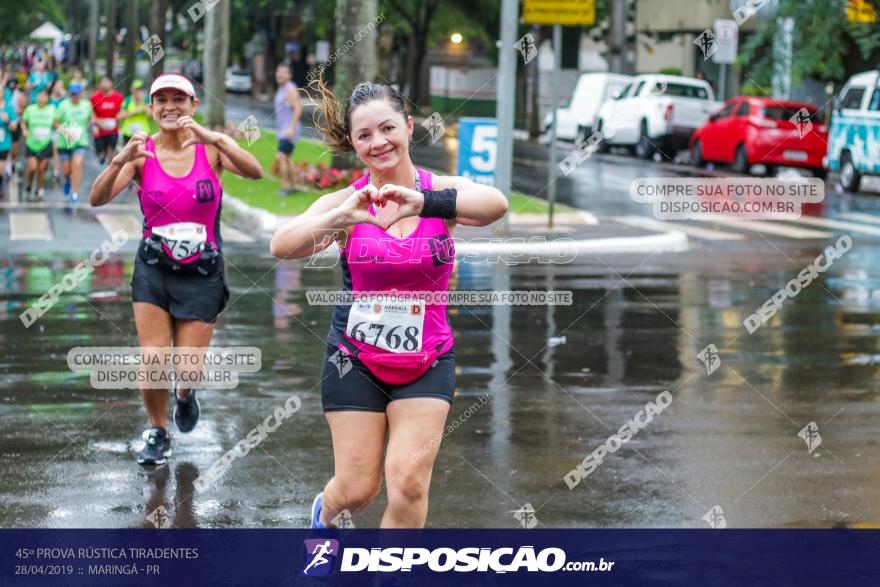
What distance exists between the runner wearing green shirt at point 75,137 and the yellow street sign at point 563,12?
6936mm

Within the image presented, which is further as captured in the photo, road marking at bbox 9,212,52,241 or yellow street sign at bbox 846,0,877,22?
yellow street sign at bbox 846,0,877,22

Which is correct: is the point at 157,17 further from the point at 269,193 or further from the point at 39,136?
the point at 269,193

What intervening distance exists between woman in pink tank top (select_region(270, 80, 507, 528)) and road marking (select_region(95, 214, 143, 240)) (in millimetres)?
14413

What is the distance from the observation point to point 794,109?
1328 inches

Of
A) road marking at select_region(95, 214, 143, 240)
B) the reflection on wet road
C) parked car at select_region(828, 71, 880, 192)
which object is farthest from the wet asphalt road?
parked car at select_region(828, 71, 880, 192)

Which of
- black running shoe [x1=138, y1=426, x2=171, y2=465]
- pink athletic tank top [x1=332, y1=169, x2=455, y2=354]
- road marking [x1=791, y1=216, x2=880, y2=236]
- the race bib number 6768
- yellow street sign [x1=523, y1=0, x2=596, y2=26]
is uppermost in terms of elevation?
yellow street sign [x1=523, y1=0, x2=596, y2=26]

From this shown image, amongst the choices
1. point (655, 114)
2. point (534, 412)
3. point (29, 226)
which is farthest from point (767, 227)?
point (655, 114)

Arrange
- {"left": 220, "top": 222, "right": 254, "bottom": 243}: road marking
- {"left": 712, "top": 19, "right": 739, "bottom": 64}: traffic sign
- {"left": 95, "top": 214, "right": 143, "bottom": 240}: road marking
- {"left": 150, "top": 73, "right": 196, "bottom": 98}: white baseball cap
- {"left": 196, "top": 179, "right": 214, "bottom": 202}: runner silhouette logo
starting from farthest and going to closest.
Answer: {"left": 712, "top": 19, "right": 739, "bottom": 64}: traffic sign → {"left": 95, "top": 214, "right": 143, "bottom": 240}: road marking → {"left": 220, "top": 222, "right": 254, "bottom": 243}: road marking → {"left": 196, "top": 179, "right": 214, "bottom": 202}: runner silhouette logo → {"left": 150, "top": 73, "right": 196, "bottom": 98}: white baseball cap

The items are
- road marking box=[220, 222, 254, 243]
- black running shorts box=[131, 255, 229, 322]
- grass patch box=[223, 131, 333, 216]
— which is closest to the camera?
black running shorts box=[131, 255, 229, 322]

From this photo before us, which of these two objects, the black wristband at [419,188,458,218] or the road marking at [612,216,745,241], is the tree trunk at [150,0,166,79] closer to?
the road marking at [612,216,745,241]

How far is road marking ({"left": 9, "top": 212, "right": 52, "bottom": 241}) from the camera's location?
62.5 ft

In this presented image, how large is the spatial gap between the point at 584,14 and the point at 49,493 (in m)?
14.0

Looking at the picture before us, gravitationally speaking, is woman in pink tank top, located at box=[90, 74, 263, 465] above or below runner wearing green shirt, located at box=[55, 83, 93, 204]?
above

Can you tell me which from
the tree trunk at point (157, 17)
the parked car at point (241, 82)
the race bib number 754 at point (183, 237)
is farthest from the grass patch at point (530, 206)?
the parked car at point (241, 82)
